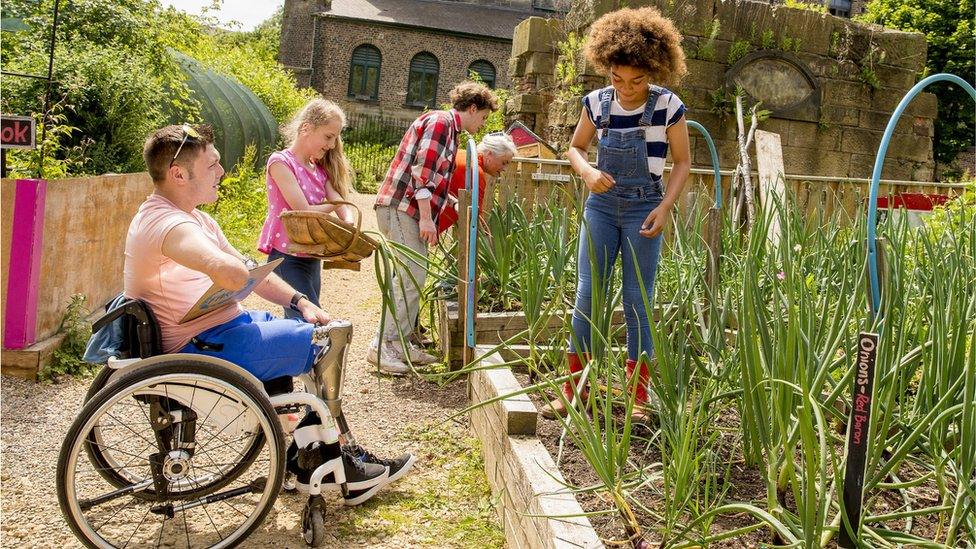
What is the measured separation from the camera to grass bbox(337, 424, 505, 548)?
2.87 meters

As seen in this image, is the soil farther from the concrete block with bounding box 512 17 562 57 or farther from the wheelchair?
the concrete block with bounding box 512 17 562 57

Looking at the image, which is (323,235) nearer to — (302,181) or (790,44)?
(302,181)

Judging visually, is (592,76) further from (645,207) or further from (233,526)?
(233,526)

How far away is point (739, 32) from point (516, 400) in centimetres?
771

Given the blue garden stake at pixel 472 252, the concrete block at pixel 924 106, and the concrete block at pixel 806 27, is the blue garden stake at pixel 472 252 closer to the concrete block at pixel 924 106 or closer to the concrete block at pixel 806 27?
the concrete block at pixel 806 27

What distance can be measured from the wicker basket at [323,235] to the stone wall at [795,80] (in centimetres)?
629

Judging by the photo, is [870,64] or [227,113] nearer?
[870,64]

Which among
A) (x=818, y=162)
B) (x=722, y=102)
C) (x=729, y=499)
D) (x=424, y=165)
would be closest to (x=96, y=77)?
(x=424, y=165)

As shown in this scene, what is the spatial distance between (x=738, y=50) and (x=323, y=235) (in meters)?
7.41

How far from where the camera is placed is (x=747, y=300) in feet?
6.65

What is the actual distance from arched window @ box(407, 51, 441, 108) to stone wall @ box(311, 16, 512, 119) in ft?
0.65

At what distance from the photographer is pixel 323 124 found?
12.3 ft

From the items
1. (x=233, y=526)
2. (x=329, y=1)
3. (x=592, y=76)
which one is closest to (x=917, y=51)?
(x=592, y=76)

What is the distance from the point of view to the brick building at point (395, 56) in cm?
3256
